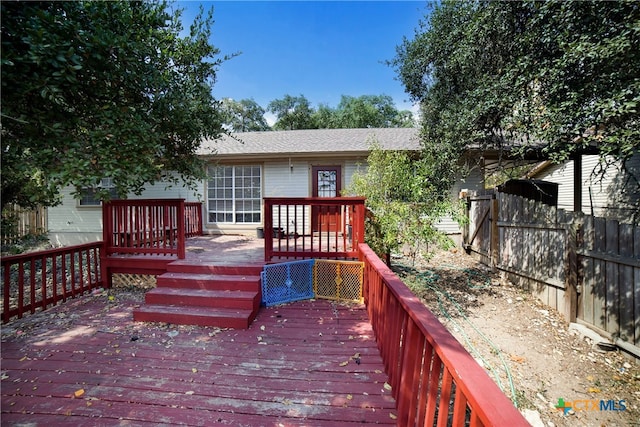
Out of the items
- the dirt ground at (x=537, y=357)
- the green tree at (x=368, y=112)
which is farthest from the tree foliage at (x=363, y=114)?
the dirt ground at (x=537, y=357)

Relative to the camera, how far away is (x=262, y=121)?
30.6m

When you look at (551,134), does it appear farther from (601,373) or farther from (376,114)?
(376,114)

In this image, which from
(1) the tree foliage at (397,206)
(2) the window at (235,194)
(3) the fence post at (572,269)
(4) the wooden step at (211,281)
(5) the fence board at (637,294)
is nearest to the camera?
(5) the fence board at (637,294)

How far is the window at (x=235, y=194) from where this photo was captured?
888 cm

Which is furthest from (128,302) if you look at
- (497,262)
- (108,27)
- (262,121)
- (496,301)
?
(262,121)

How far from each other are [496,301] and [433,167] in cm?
308

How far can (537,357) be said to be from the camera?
368 cm

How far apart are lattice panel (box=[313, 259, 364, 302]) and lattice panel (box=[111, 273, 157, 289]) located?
2947 mm

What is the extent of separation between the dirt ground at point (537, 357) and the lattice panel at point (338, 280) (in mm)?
1588

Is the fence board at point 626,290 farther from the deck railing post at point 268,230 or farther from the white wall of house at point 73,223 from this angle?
the white wall of house at point 73,223

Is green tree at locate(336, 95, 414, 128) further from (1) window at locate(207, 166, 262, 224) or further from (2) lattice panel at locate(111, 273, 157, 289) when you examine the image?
(2) lattice panel at locate(111, 273, 157, 289)

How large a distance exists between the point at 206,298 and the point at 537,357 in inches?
177

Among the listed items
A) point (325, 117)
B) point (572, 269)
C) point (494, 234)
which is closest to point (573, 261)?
point (572, 269)

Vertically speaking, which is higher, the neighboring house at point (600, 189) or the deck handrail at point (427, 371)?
the neighboring house at point (600, 189)
